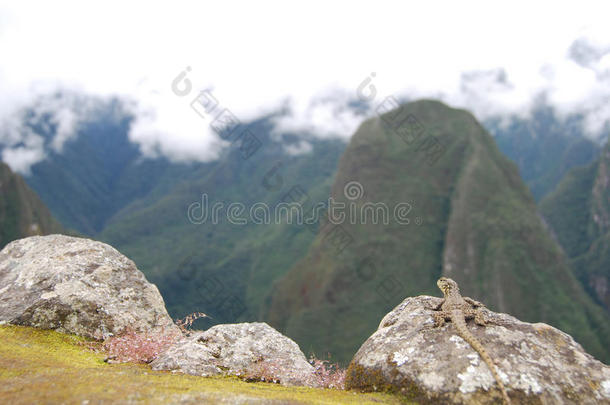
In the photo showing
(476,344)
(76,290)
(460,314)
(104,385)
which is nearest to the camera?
(104,385)

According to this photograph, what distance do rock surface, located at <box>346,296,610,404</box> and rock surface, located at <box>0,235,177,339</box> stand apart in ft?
23.6

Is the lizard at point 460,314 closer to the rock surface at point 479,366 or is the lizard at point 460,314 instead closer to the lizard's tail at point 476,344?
the lizard's tail at point 476,344

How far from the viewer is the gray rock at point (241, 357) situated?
1125 centimetres

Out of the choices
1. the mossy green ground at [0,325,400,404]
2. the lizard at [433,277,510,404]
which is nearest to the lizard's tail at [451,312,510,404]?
the lizard at [433,277,510,404]

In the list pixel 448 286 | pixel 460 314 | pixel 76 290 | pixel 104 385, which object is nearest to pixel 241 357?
pixel 104 385

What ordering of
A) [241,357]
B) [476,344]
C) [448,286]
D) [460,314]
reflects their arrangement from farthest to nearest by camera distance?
[448,286], [241,357], [460,314], [476,344]

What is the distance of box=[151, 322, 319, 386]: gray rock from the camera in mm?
11250

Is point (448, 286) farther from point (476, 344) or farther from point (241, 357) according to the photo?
point (241, 357)

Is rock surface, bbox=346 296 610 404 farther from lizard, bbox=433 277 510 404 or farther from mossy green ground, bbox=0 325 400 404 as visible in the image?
mossy green ground, bbox=0 325 400 404

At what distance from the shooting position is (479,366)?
9875 mm

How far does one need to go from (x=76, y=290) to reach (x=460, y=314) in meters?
11.8

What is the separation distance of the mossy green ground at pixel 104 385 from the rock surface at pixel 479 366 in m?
0.77

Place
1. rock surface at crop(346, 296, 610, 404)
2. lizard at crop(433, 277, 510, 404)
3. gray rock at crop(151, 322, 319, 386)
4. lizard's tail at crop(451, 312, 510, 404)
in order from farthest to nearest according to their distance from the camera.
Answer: gray rock at crop(151, 322, 319, 386) < lizard at crop(433, 277, 510, 404) < rock surface at crop(346, 296, 610, 404) < lizard's tail at crop(451, 312, 510, 404)

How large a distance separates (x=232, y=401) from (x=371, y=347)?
4676mm
